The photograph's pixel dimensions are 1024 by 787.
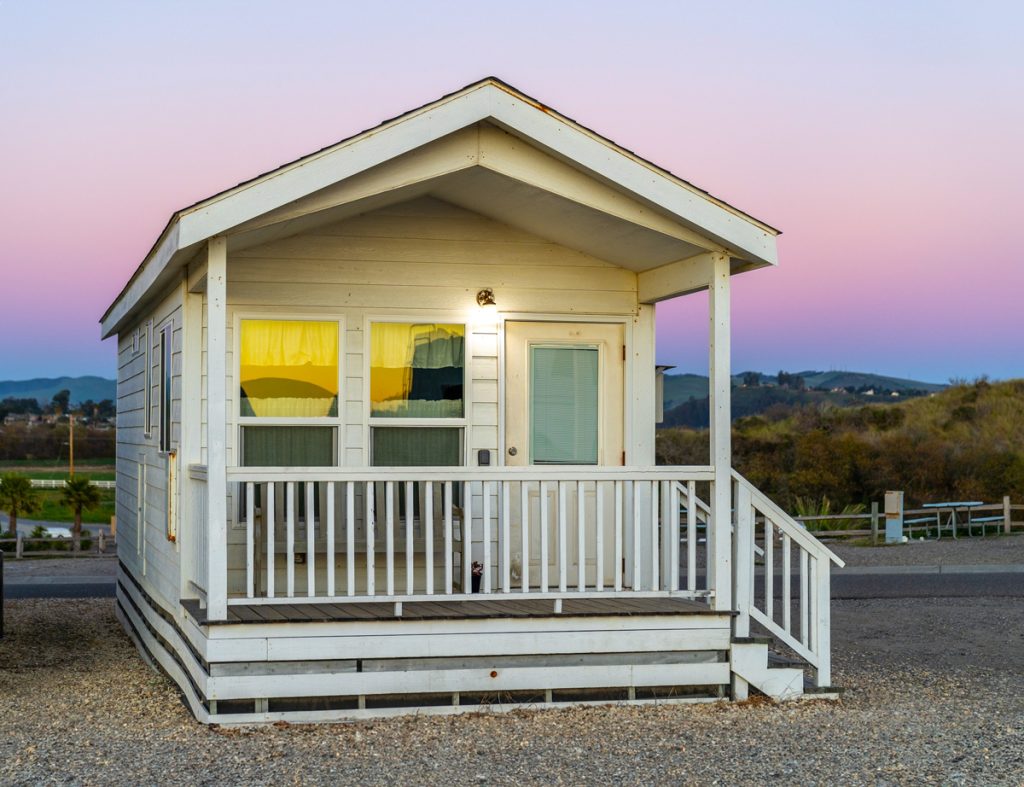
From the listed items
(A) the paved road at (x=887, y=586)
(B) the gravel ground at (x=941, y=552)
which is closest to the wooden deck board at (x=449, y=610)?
(A) the paved road at (x=887, y=586)

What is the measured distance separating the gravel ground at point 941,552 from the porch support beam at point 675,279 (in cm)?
1120

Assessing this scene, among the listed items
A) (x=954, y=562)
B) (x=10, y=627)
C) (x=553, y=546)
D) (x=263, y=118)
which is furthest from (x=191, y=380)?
(x=954, y=562)

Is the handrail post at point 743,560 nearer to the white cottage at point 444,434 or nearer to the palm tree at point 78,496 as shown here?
the white cottage at point 444,434

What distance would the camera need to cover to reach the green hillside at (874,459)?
1135 inches

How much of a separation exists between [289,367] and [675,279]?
9.50 ft

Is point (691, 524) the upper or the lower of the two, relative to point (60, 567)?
upper

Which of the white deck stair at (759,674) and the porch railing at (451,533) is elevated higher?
the porch railing at (451,533)

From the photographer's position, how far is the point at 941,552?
2022 centimetres

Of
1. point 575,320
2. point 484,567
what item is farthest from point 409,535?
point 575,320

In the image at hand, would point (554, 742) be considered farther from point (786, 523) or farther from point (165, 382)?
point (165, 382)

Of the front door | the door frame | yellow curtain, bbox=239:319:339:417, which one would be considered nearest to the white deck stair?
the front door

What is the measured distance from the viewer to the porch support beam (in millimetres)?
7924

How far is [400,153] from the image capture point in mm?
7043

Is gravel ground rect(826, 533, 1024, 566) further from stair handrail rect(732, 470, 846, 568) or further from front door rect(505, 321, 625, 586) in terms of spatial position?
stair handrail rect(732, 470, 846, 568)
